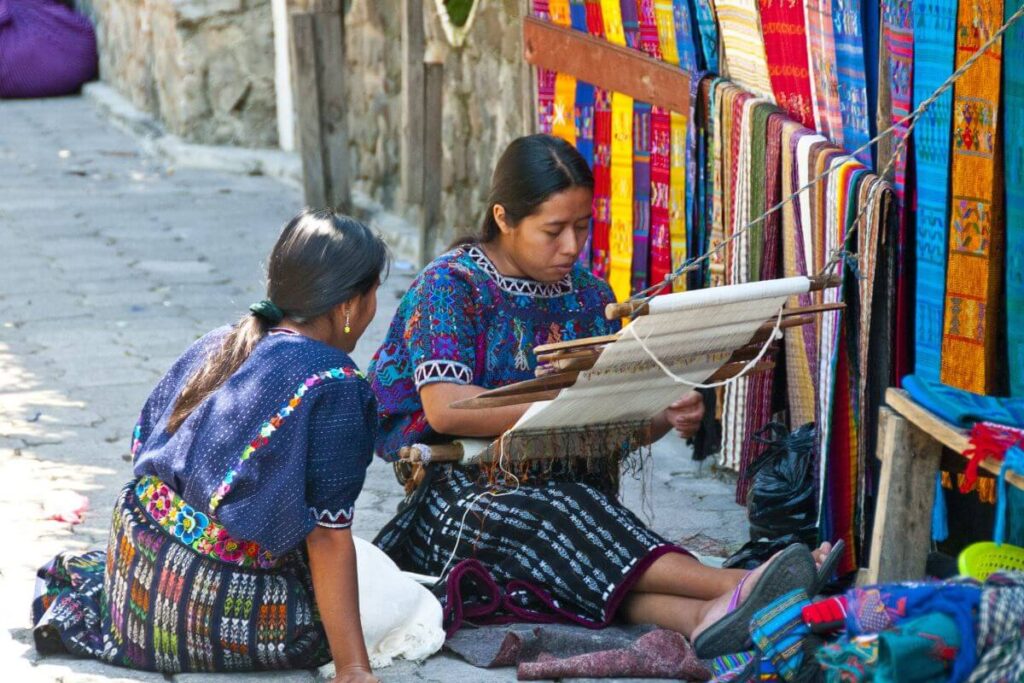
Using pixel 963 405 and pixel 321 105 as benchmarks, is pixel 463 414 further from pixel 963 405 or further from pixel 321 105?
pixel 321 105

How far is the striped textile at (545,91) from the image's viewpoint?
6.05 m

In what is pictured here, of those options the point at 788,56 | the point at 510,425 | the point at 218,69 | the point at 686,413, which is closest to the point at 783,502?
the point at 686,413

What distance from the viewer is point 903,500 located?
3213 mm

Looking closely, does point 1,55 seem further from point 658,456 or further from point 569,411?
point 569,411

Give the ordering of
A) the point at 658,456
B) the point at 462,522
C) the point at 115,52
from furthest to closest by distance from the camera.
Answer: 1. the point at 115,52
2. the point at 658,456
3. the point at 462,522

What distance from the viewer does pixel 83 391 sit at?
595cm

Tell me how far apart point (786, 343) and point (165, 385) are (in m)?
1.81

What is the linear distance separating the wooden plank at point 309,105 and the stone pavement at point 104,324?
431 millimetres

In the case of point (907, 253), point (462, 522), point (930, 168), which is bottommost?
point (462, 522)

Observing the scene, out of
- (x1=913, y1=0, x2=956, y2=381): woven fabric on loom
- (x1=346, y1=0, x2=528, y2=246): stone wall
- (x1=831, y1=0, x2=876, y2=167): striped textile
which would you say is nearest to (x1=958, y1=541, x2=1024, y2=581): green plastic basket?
(x1=913, y1=0, x2=956, y2=381): woven fabric on loom

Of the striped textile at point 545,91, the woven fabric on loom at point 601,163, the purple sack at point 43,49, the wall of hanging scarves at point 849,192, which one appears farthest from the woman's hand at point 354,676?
the purple sack at point 43,49

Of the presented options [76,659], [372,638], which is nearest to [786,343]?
[372,638]

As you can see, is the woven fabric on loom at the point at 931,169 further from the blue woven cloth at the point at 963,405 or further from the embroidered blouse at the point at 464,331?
the embroidered blouse at the point at 464,331

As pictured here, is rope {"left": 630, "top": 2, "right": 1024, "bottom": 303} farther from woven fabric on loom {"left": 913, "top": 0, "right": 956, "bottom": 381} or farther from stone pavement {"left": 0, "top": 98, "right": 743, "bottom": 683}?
stone pavement {"left": 0, "top": 98, "right": 743, "bottom": 683}
